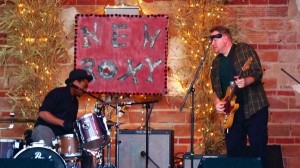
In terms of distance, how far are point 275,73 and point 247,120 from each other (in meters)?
1.69

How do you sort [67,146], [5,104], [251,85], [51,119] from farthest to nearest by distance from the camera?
[5,104] → [51,119] → [67,146] → [251,85]

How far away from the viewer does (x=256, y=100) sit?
777 cm

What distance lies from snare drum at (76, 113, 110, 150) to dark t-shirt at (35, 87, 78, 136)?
27cm

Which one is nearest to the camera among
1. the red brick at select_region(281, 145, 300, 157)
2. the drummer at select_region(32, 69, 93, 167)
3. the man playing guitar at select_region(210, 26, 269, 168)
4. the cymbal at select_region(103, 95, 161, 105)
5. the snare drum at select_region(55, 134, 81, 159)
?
the man playing guitar at select_region(210, 26, 269, 168)

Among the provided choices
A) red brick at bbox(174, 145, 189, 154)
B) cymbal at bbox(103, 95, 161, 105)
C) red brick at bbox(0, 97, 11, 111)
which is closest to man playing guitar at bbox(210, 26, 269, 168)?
cymbal at bbox(103, 95, 161, 105)

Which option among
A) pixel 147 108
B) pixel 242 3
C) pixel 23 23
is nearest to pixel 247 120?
pixel 147 108

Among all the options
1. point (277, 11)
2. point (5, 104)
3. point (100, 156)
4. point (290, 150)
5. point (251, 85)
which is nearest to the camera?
point (251, 85)

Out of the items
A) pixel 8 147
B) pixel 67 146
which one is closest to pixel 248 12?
pixel 67 146

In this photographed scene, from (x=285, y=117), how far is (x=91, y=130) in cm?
238

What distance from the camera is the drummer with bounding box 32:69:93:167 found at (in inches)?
328

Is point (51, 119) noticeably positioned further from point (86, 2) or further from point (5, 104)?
point (86, 2)

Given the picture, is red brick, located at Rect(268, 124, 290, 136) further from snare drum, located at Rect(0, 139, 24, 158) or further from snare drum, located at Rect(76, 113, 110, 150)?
snare drum, located at Rect(0, 139, 24, 158)

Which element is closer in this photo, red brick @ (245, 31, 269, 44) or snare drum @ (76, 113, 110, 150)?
snare drum @ (76, 113, 110, 150)

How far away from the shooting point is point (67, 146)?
325 inches
